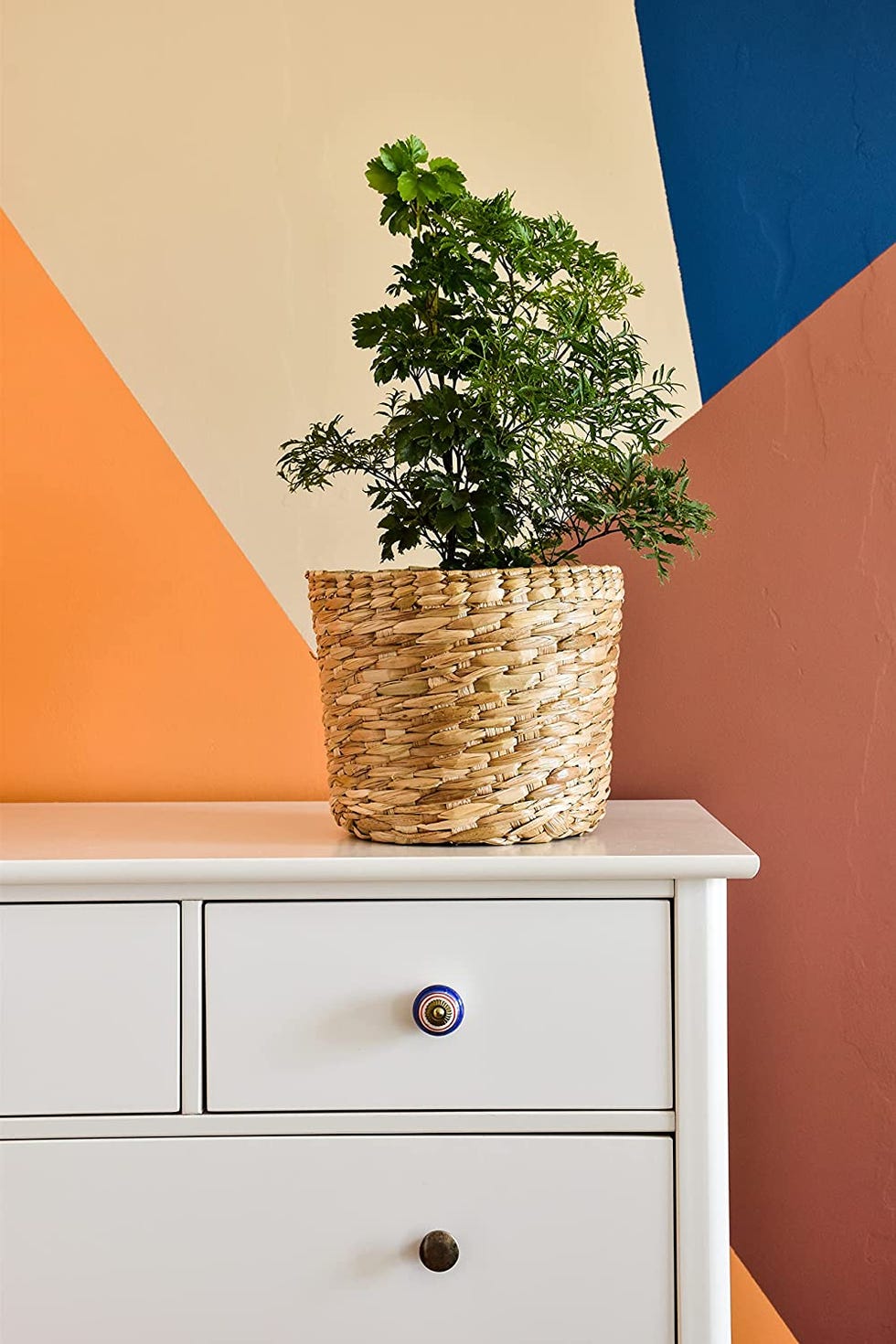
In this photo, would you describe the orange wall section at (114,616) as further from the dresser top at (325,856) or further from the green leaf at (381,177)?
the green leaf at (381,177)

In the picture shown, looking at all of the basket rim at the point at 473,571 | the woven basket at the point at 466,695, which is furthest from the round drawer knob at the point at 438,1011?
the basket rim at the point at 473,571

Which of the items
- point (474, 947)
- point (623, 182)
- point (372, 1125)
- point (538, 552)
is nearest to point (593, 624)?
point (538, 552)

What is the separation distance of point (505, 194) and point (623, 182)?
415 millimetres

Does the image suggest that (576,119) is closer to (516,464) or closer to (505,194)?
(505,194)

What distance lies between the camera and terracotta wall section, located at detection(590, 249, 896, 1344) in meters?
1.33

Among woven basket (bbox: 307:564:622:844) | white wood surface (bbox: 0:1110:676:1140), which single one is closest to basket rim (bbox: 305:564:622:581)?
woven basket (bbox: 307:564:622:844)

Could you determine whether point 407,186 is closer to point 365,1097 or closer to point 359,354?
point 359,354

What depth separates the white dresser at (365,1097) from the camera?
932 millimetres

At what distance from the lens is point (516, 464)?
3.39 feet

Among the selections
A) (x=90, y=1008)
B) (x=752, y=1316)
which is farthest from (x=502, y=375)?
(x=752, y=1316)

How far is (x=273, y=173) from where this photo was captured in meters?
1.38

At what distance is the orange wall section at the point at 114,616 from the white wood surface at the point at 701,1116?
1.87ft

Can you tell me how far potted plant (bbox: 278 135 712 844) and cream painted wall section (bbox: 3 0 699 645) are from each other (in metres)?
0.35

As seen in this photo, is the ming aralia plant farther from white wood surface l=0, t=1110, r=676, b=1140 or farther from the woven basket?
white wood surface l=0, t=1110, r=676, b=1140
